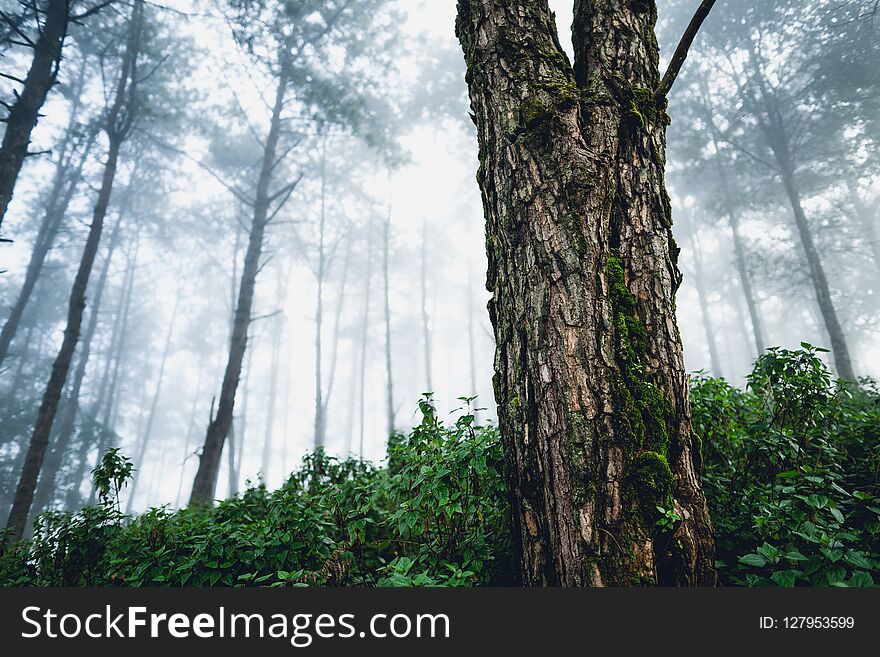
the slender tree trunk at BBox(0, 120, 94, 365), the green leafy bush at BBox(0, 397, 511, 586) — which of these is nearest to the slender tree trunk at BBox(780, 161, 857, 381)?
the green leafy bush at BBox(0, 397, 511, 586)

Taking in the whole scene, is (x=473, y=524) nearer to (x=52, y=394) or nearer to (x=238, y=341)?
(x=52, y=394)

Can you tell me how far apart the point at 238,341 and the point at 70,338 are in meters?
2.67

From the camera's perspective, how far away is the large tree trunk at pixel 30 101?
5.38m

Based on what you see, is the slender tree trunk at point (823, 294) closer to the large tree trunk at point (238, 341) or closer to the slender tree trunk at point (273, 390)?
the large tree trunk at point (238, 341)

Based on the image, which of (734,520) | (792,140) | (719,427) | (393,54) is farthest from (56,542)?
(792,140)

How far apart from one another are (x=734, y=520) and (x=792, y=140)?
16.7 m

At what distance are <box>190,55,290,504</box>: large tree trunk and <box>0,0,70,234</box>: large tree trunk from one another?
12.8 feet

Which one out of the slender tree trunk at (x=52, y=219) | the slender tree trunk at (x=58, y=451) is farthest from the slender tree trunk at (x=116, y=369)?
the slender tree trunk at (x=52, y=219)

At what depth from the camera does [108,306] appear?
25.4 meters

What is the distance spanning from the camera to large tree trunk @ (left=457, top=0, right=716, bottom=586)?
1.52 meters

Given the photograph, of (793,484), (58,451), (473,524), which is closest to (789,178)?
(793,484)

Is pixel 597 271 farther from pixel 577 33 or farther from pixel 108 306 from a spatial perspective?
pixel 108 306

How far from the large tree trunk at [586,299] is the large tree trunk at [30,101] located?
6.64m

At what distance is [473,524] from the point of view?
2.24m
